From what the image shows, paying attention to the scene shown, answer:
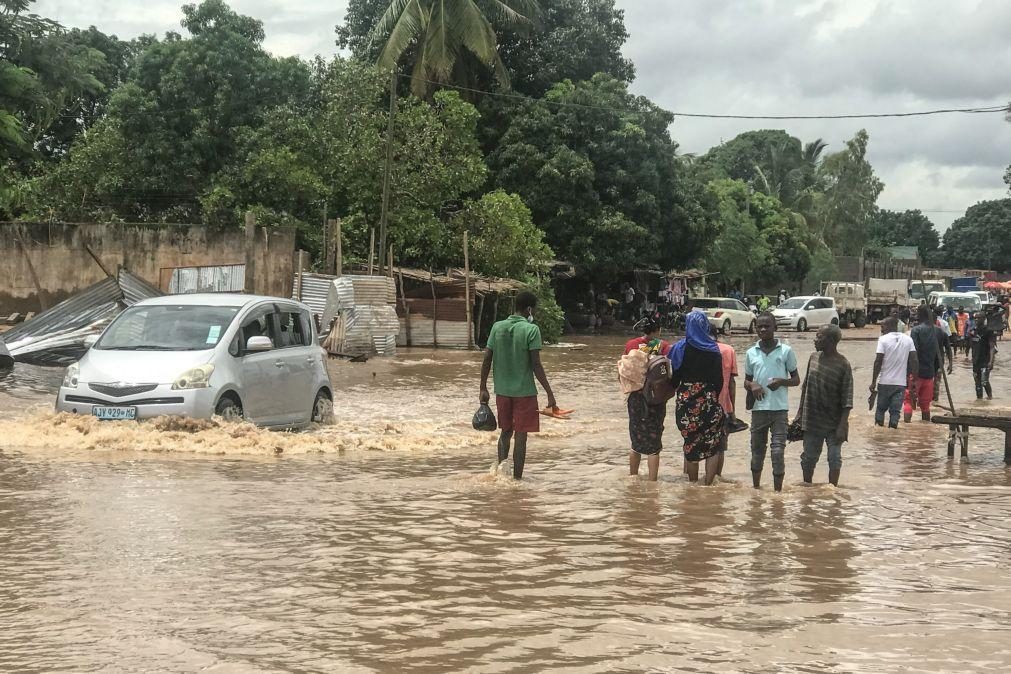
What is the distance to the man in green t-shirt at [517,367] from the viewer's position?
1009cm

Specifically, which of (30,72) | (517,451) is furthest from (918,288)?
(517,451)

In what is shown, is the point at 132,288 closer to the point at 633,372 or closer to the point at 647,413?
the point at 633,372

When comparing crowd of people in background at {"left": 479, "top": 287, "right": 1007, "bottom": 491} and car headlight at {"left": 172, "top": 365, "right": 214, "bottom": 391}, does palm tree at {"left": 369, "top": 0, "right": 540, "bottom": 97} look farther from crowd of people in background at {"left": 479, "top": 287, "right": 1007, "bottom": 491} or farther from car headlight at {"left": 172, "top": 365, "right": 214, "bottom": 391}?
crowd of people in background at {"left": 479, "top": 287, "right": 1007, "bottom": 491}

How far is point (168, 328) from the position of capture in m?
12.7

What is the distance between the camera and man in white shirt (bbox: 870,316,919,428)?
1480 centimetres

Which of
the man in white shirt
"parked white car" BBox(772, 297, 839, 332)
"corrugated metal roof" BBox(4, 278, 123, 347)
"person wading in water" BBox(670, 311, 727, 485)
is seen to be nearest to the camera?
"person wading in water" BBox(670, 311, 727, 485)

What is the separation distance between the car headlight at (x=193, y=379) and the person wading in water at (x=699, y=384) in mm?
4732

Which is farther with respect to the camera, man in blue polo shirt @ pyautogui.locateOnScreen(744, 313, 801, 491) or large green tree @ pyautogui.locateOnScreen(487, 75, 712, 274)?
large green tree @ pyautogui.locateOnScreen(487, 75, 712, 274)

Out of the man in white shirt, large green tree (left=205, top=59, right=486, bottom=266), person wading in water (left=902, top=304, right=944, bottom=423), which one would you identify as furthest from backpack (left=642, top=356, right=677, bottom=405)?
large green tree (left=205, top=59, right=486, bottom=266)

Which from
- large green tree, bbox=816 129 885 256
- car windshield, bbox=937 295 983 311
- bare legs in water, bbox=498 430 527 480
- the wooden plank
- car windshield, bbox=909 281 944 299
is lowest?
bare legs in water, bbox=498 430 527 480

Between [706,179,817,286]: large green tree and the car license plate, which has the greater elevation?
[706,179,817,286]: large green tree

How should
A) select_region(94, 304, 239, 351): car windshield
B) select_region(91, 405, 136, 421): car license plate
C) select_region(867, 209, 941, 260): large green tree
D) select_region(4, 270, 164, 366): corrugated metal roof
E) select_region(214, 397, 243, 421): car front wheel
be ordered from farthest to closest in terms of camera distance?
select_region(867, 209, 941, 260): large green tree
select_region(4, 270, 164, 366): corrugated metal roof
select_region(94, 304, 239, 351): car windshield
select_region(214, 397, 243, 421): car front wheel
select_region(91, 405, 136, 421): car license plate

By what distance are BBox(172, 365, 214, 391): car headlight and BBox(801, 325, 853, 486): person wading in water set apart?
19.1ft

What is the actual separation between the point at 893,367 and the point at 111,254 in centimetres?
1667
